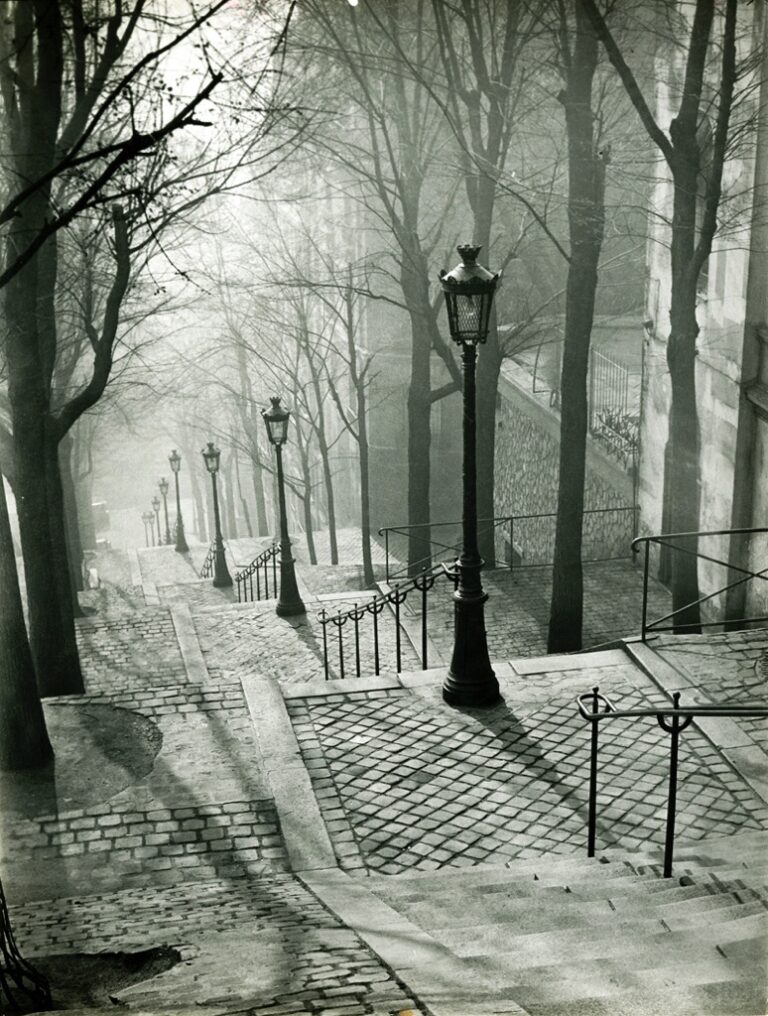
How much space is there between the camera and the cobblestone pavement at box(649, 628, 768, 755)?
25.7 feet

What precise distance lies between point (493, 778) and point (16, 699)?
3495mm

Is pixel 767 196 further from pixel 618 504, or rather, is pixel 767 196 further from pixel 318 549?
pixel 318 549

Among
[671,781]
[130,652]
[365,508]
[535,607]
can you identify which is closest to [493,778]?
[671,781]

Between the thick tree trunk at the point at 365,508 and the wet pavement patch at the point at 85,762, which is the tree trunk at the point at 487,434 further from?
the wet pavement patch at the point at 85,762

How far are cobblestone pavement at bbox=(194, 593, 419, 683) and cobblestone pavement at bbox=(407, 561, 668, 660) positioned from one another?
0.67 meters

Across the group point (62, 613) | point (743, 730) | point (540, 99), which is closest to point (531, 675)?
point (743, 730)

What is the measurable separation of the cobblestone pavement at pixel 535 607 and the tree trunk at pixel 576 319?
0.81 meters

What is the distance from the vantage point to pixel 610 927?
4867 mm

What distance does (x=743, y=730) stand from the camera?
23.8ft

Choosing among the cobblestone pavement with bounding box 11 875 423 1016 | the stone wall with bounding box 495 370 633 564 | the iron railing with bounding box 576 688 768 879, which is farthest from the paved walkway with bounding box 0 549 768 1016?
the stone wall with bounding box 495 370 633 564

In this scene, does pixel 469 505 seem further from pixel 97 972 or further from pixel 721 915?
pixel 97 972

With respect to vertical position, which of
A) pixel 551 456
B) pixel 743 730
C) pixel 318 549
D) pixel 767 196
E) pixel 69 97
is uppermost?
pixel 69 97

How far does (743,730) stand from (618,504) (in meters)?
8.29

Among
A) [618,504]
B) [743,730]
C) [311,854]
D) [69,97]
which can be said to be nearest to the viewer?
[311,854]
